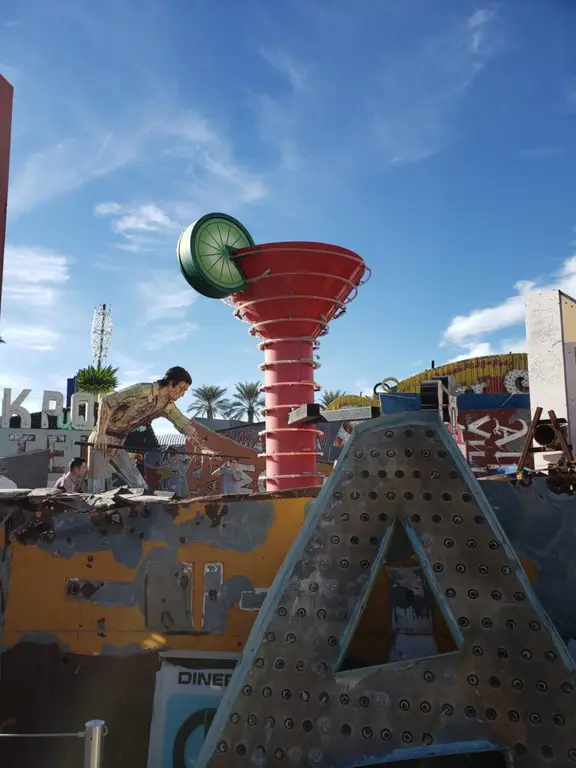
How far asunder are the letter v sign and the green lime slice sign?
594 cm

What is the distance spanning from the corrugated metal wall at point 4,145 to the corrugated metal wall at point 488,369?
987 inches

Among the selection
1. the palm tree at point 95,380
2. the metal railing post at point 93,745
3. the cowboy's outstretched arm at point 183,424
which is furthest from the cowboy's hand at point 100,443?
the palm tree at point 95,380

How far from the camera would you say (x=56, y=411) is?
97.8ft

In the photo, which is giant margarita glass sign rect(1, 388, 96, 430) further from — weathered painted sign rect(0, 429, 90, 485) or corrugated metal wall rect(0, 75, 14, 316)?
corrugated metal wall rect(0, 75, 14, 316)

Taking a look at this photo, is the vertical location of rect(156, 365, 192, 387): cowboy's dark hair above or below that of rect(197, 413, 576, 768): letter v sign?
above

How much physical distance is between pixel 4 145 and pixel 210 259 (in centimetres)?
353

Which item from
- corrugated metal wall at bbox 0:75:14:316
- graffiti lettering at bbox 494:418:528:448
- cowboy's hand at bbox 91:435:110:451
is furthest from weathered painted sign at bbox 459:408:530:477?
corrugated metal wall at bbox 0:75:14:316

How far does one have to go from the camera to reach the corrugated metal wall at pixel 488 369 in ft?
93.6

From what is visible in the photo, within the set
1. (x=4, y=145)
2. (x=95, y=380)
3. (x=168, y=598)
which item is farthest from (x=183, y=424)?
(x=95, y=380)

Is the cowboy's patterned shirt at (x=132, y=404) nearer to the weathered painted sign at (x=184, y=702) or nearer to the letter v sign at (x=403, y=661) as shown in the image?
the weathered painted sign at (x=184, y=702)

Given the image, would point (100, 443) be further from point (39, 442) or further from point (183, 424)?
point (39, 442)

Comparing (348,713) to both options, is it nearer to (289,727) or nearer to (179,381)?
(289,727)

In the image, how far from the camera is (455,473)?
9.61ft

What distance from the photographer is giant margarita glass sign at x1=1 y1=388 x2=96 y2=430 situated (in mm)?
28844
